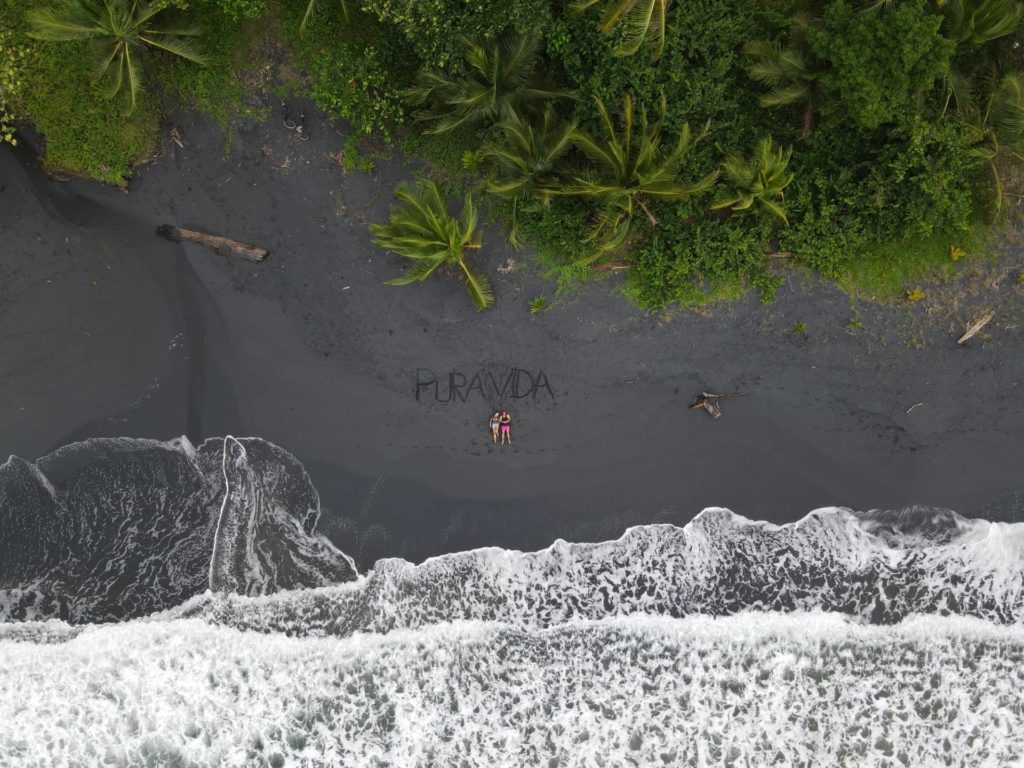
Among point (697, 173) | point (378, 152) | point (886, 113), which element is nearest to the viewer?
point (886, 113)

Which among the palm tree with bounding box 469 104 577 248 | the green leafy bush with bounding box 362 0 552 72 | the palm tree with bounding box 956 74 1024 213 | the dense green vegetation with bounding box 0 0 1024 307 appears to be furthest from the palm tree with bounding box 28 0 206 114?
the palm tree with bounding box 956 74 1024 213

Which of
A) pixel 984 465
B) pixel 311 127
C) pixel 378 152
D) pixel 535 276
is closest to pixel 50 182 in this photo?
pixel 311 127

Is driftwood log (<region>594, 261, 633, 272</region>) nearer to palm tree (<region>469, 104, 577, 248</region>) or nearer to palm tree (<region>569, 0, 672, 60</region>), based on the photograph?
palm tree (<region>469, 104, 577, 248</region>)

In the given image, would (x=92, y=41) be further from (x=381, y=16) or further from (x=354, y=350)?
(x=354, y=350)

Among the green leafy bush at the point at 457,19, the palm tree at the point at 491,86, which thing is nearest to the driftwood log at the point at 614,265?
the palm tree at the point at 491,86

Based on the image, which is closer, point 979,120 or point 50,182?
point 979,120
